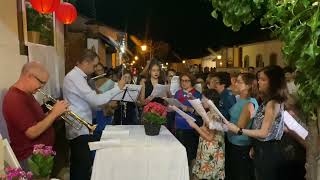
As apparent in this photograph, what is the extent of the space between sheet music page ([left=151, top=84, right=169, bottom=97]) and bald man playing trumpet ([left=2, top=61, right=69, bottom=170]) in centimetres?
237

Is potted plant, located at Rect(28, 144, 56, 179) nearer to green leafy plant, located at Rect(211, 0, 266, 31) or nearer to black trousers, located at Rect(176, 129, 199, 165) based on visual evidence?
green leafy plant, located at Rect(211, 0, 266, 31)

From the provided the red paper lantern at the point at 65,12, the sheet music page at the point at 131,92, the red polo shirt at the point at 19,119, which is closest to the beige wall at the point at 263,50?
the red paper lantern at the point at 65,12

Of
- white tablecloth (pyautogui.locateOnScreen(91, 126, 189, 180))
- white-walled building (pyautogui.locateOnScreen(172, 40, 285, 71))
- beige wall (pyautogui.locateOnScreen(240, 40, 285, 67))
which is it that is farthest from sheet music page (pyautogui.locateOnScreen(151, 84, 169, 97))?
beige wall (pyautogui.locateOnScreen(240, 40, 285, 67))

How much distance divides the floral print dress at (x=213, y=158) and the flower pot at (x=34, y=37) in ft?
8.24

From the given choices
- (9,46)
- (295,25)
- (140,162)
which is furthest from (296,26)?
(9,46)

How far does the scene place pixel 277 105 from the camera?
3.67m

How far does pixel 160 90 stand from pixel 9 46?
8.00 ft

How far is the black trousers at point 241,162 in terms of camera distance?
4.69m

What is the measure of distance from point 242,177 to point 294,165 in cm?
113

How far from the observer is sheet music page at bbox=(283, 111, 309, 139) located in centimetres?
360

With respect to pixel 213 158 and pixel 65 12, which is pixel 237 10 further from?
pixel 65 12

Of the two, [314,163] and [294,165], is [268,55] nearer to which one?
[294,165]

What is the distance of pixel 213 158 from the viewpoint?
4758 millimetres

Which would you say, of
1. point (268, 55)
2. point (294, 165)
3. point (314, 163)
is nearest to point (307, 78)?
point (314, 163)
